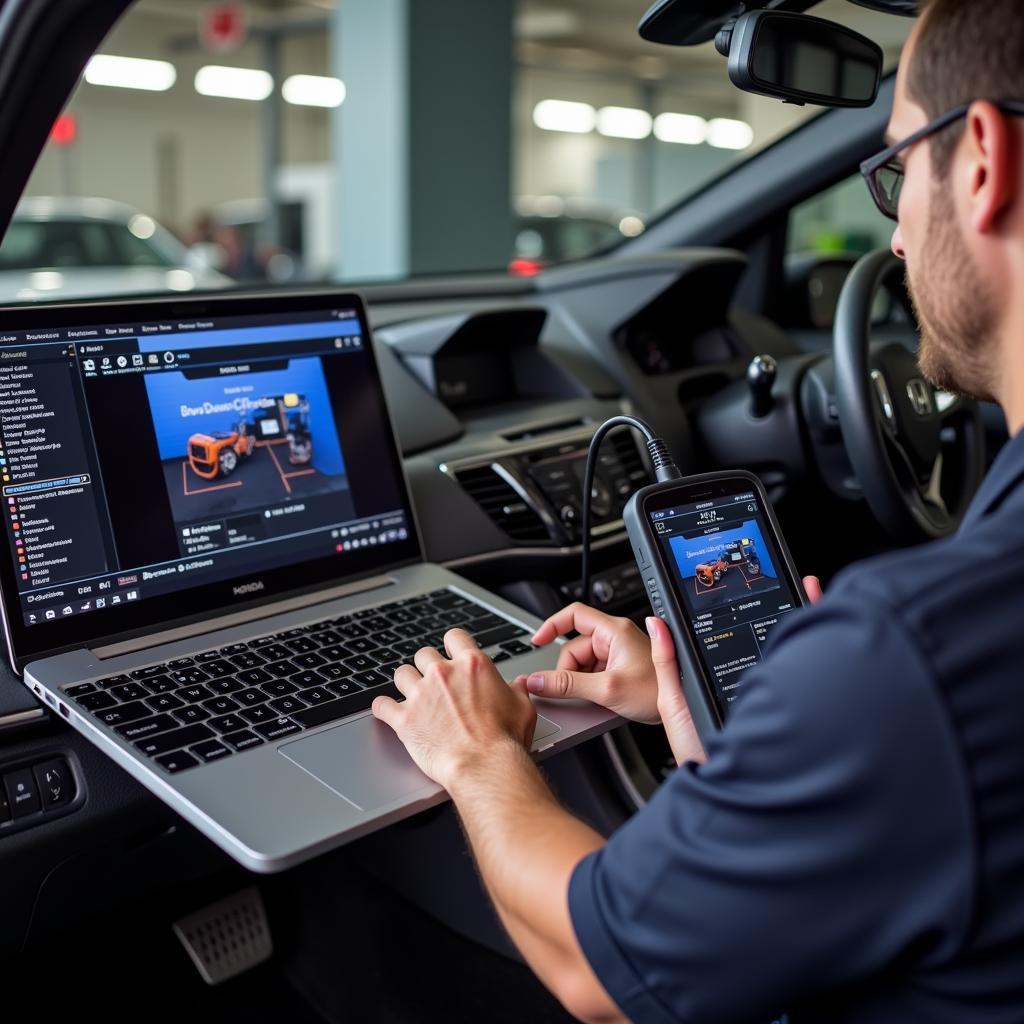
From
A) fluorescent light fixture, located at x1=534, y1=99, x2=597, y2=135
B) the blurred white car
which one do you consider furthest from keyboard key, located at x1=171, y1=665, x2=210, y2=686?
fluorescent light fixture, located at x1=534, y1=99, x2=597, y2=135

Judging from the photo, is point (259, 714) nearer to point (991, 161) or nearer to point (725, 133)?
point (991, 161)

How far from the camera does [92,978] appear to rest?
1.71 metres

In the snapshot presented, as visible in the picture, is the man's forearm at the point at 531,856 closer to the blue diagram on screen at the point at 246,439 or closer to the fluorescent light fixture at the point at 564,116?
the blue diagram on screen at the point at 246,439

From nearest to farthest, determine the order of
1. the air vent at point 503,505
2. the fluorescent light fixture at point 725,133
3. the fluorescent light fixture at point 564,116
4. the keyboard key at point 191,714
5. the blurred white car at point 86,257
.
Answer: the keyboard key at point 191,714
the air vent at point 503,505
the blurred white car at point 86,257
the fluorescent light fixture at point 564,116
the fluorescent light fixture at point 725,133

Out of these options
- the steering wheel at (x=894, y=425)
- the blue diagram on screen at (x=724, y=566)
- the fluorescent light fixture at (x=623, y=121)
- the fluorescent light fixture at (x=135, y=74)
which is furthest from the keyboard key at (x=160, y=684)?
the fluorescent light fixture at (x=623, y=121)

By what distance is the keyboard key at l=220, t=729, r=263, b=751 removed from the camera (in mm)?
990

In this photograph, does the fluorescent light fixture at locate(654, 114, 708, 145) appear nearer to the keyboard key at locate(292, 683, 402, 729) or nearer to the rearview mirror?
the rearview mirror

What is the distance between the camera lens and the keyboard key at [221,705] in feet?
3.44

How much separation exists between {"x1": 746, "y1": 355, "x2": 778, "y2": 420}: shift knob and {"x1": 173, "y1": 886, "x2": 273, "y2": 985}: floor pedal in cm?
108

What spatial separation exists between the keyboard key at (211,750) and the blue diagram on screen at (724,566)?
404mm

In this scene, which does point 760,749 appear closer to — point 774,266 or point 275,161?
point 774,266

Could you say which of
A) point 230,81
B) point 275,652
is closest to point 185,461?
point 275,652

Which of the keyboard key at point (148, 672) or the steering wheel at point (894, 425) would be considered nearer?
the keyboard key at point (148, 672)

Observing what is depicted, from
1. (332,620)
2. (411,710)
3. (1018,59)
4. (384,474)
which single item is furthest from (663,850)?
(384,474)
